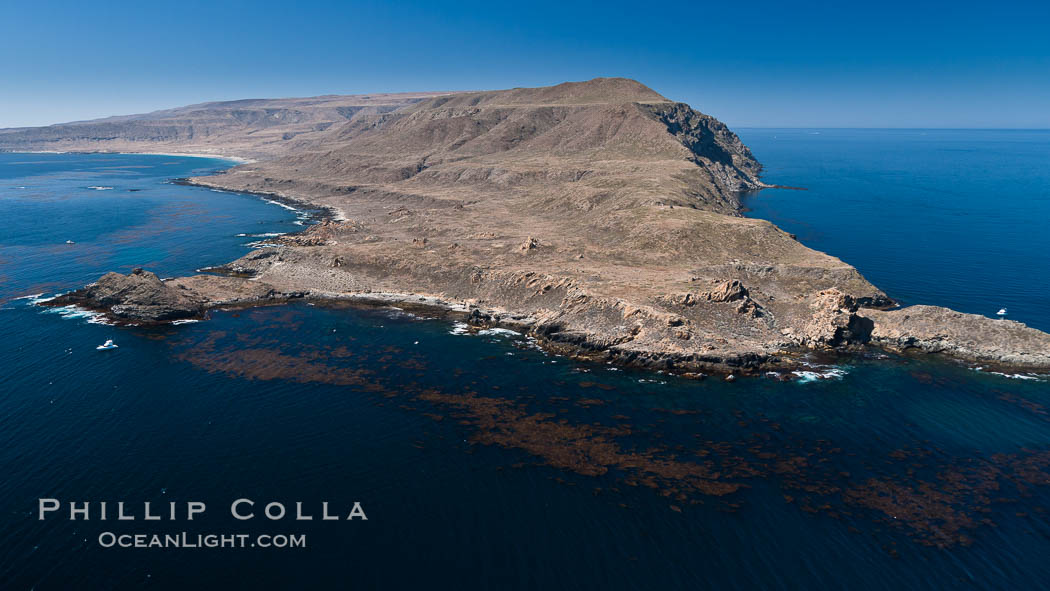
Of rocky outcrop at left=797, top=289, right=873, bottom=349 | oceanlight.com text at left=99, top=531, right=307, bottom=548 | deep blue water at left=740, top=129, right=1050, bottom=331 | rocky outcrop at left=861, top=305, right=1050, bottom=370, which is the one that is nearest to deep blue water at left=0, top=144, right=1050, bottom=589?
oceanlight.com text at left=99, top=531, right=307, bottom=548

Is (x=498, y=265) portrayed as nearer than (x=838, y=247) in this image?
Yes

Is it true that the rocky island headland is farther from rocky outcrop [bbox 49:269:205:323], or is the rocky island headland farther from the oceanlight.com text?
the oceanlight.com text

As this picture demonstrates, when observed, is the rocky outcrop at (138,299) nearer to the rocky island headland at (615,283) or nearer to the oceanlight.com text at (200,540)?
the rocky island headland at (615,283)

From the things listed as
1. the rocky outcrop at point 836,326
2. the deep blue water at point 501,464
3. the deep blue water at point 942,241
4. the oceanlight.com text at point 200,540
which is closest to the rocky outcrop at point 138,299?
the deep blue water at point 501,464

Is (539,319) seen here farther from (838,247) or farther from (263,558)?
(838,247)

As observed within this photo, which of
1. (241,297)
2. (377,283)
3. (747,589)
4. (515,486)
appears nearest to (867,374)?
(747,589)
